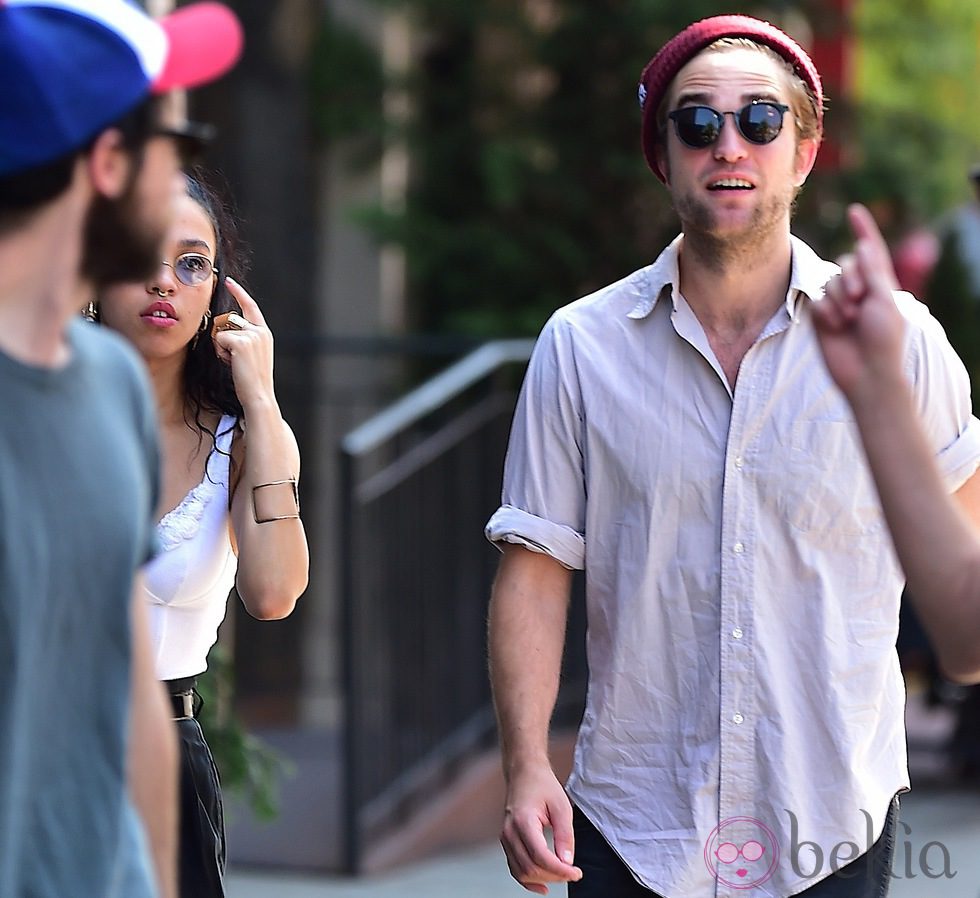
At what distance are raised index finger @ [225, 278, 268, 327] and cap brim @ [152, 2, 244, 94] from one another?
1.18m

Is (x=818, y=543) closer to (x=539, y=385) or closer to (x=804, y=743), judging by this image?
(x=804, y=743)

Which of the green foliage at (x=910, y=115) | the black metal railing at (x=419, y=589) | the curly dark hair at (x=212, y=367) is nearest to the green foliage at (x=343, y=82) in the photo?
the black metal railing at (x=419, y=589)

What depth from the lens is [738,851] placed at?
3.32 m

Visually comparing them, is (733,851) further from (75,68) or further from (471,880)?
(471,880)

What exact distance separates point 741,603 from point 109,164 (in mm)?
1550

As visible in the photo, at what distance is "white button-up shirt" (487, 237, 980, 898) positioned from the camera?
3.31 metres

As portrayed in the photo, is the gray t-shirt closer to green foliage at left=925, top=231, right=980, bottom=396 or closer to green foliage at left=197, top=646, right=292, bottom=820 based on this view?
green foliage at left=197, top=646, right=292, bottom=820

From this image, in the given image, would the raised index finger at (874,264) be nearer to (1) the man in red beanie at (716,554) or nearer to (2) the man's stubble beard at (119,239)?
(2) the man's stubble beard at (119,239)

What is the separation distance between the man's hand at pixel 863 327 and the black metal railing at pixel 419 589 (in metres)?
4.42

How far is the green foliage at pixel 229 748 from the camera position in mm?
5164

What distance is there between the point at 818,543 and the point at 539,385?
2.01 ft

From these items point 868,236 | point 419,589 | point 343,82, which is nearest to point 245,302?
point 868,236

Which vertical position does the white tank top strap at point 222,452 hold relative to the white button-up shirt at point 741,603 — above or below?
above

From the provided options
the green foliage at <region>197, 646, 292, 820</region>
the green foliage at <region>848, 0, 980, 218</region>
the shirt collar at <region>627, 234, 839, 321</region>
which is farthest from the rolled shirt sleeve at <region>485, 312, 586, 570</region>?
the green foliage at <region>848, 0, 980, 218</region>
